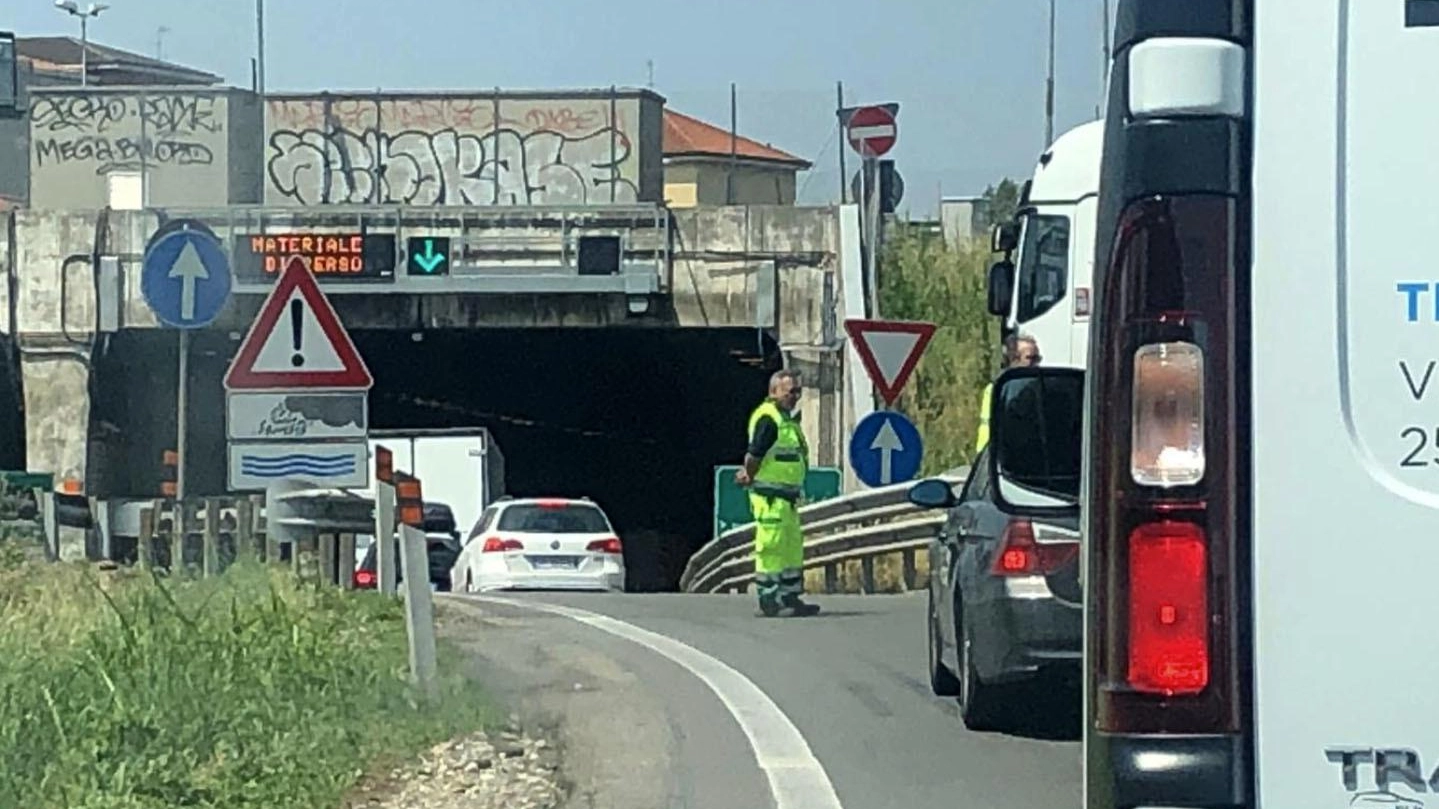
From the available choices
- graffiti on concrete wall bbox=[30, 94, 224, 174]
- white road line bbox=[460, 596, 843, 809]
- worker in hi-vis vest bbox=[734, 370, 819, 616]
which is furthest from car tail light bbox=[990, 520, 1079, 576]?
graffiti on concrete wall bbox=[30, 94, 224, 174]

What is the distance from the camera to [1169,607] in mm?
3865

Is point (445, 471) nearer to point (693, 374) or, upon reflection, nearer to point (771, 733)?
point (693, 374)

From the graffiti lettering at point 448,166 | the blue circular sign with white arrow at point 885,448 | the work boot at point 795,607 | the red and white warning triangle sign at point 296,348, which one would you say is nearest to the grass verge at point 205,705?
the red and white warning triangle sign at point 296,348

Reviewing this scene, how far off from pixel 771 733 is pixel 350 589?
5.45m

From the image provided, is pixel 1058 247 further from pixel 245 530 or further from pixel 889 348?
pixel 245 530

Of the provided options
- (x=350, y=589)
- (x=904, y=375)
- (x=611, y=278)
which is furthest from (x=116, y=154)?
(x=350, y=589)

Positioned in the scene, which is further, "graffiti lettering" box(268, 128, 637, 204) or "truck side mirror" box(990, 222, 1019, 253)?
"graffiti lettering" box(268, 128, 637, 204)

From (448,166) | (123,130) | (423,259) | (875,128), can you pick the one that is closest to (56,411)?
(423,259)

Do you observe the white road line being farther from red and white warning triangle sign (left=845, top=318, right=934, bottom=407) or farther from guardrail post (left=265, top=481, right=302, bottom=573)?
red and white warning triangle sign (left=845, top=318, right=934, bottom=407)

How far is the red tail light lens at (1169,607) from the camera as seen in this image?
3.84 m

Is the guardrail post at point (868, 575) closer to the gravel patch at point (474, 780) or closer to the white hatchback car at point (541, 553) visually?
the white hatchback car at point (541, 553)

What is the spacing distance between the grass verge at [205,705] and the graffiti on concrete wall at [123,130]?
145ft

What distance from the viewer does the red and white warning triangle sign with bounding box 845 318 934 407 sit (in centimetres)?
2284

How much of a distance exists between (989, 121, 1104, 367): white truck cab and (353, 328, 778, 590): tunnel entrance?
20.5m
